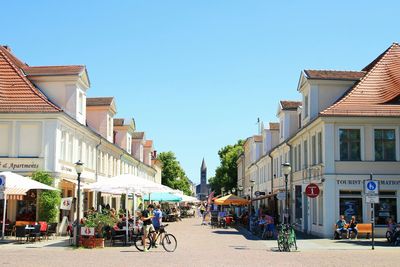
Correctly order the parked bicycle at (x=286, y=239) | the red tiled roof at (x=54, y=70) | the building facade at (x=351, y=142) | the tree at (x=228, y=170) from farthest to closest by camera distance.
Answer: the tree at (x=228, y=170)
the red tiled roof at (x=54, y=70)
the building facade at (x=351, y=142)
the parked bicycle at (x=286, y=239)

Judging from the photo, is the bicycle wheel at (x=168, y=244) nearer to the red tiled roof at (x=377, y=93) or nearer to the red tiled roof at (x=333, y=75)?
the red tiled roof at (x=377, y=93)

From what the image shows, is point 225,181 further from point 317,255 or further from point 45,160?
point 317,255

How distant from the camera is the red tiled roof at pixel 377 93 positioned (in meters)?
28.7

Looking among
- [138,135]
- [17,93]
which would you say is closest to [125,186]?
[17,93]

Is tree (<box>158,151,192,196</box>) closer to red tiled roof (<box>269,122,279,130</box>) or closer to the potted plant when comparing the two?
red tiled roof (<box>269,122,279,130</box>)

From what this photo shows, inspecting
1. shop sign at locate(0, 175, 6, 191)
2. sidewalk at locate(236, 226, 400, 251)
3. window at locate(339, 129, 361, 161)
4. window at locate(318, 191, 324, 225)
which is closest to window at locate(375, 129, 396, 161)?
window at locate(339, 129, 361, 161)

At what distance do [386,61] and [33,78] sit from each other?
20041 millimetres

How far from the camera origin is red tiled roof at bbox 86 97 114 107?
140 feet

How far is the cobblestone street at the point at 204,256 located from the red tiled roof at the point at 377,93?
7.01m

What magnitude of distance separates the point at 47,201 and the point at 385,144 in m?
16.7

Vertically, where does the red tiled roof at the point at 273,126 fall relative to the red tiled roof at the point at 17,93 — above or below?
above

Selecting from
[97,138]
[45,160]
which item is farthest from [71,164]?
[97,138]

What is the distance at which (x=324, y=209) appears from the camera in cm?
2875

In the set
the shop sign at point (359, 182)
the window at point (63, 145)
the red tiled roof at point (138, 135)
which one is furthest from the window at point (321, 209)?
the red tiled roof at point (138, 135)
